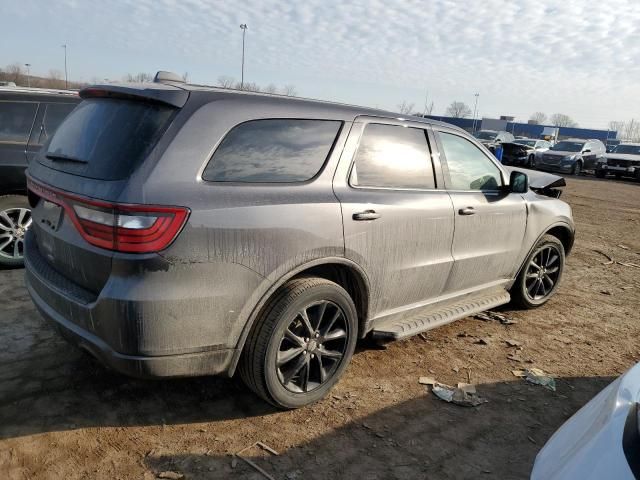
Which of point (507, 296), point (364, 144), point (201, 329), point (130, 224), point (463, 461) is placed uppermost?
point (364, 144)

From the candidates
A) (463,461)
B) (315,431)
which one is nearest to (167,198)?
(315,431)

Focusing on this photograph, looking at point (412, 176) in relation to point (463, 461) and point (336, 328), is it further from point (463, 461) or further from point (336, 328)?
point (463, 461)

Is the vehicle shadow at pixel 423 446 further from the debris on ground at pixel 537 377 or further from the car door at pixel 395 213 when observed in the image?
the car door at pixel 395 213

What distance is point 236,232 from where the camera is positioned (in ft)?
8.45

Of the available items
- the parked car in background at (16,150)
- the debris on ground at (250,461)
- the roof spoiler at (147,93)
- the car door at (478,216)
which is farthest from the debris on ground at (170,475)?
the parked car in background at (16,150)

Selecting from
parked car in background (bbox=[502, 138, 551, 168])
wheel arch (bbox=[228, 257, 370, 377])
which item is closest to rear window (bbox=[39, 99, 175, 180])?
wheel arch (bbox=[228, 257, 370, 377])

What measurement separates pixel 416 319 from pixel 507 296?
1305mm

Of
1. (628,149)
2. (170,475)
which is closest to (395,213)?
(170,475)

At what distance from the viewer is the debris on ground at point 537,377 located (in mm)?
3725

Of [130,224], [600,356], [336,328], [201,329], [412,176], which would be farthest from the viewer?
[600,356]

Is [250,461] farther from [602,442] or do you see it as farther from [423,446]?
[602,442]

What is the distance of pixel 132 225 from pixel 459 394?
2418 mm

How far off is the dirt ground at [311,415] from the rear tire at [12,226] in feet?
2.38

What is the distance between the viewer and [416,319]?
12.4 ft
